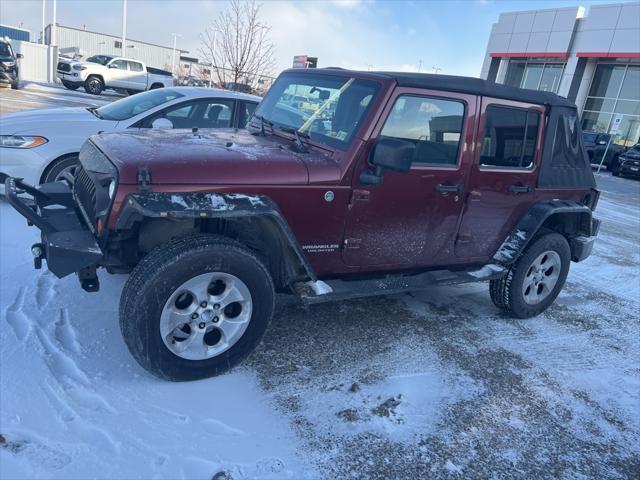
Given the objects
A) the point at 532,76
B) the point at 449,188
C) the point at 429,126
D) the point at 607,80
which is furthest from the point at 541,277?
the point at 532,76

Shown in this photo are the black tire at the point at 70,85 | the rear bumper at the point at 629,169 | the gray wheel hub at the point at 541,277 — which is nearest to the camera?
the gray wheel hub at the point at 541,277

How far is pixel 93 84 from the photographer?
24.2 metres

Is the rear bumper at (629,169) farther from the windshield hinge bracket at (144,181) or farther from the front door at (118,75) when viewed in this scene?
the front door at (118,75)

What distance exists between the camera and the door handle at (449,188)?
12.4ft

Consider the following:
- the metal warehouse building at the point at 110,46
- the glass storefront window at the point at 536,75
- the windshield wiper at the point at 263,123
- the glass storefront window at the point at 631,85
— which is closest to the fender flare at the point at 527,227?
the windshield wiper at the point at 263,123

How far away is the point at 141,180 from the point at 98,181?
511 mm

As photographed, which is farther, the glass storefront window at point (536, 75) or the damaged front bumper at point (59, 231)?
the glass storefront window at point (536, 75)

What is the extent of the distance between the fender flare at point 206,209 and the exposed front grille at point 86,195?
446 millimetres

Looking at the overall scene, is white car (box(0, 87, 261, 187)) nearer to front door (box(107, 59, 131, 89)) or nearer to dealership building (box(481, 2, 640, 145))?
front door (box(107, 59, 131, 89))

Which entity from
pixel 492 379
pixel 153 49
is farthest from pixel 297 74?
pixel 153 49

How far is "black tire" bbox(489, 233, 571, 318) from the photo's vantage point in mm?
4508

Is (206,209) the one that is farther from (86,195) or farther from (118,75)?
(118,75)

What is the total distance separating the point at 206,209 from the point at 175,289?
19.6 inches

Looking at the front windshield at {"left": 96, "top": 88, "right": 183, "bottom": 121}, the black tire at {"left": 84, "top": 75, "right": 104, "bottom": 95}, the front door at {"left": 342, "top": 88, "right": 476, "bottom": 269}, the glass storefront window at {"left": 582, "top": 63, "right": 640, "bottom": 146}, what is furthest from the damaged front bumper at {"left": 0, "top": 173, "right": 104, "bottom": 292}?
the glass storefront window at {"left": 582, "top": 63, "right": 640, "bottom": 146}
